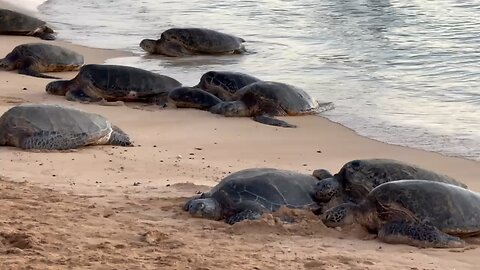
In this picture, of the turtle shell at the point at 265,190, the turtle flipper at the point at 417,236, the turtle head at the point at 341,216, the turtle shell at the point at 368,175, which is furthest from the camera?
the turtle shell at the point at 368,175

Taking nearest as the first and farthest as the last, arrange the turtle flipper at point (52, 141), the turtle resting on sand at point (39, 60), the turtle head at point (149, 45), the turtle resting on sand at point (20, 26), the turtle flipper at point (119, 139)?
the turtle flipper at point (52, 141), the turtle flipper at point (119, 139), the turtle resting on sand at point (39, 60), the turtle head at point (149, 45), the turtle resting on sand at point (20, 26)

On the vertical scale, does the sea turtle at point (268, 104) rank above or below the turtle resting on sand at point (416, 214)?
below

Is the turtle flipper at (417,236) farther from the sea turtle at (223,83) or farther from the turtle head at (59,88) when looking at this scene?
the turtle head at (59,88)

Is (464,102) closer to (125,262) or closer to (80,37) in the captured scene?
(125,262)

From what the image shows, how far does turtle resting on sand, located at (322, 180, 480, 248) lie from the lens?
5191 mm

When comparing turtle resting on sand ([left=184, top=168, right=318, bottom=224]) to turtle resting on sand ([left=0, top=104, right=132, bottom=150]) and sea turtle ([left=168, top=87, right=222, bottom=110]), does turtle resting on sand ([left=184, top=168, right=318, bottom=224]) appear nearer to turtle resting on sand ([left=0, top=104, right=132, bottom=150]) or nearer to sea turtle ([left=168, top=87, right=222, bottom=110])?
turtle resting on sand ([left=0, top=104, right=132, bottom=150])

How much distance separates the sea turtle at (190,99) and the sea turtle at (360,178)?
14.0 feet

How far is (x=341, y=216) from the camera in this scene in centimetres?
548

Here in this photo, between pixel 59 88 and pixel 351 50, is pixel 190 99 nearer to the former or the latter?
pixel 59 88

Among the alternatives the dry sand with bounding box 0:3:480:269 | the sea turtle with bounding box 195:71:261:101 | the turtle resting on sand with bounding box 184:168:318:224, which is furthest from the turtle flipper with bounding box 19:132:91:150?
the sea turtle with bounding box 195:71:261:101

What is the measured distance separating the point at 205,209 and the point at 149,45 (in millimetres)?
9169

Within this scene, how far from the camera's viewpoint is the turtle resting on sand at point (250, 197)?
551cm

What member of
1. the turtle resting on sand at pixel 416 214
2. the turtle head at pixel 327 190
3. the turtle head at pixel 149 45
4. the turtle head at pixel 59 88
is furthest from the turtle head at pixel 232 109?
the turtle head at pixel 149 45

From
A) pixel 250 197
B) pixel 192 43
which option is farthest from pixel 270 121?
pixel 192 43
